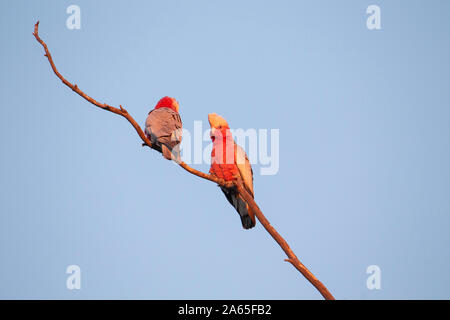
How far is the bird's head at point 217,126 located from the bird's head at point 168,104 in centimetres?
91

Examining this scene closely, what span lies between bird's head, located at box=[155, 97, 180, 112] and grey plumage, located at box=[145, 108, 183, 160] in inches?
19.2

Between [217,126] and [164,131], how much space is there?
0.94m

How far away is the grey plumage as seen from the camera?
7.65m

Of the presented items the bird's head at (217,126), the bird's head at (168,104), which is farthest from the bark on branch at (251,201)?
the bird's head at (168,104)

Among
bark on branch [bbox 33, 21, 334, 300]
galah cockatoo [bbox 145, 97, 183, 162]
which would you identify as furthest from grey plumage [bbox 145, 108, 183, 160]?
bark on branch [bbox 33, 21, 334, 300]

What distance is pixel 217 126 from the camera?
7949 millimetres

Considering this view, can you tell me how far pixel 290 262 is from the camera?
5023 mm

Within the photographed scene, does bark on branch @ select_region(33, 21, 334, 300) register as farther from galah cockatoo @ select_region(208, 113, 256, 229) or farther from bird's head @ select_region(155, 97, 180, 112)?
bird's head @ select_region(155, 97, 180, 112)

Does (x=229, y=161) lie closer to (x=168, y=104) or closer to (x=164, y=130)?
(x=164, y=130)

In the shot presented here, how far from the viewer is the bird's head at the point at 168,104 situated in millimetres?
8514

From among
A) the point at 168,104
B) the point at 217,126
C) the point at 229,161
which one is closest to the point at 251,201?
the point at 229,161
